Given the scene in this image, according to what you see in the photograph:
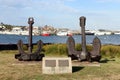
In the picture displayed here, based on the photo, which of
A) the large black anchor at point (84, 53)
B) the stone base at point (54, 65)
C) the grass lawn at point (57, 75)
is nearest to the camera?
the grass lawn at point (57, 75)

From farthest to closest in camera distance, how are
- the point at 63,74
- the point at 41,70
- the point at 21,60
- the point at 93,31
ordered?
the point at 93,31
the point at 21,60
the point at 41,70
the point at 63,74

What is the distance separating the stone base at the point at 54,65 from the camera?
1419cm

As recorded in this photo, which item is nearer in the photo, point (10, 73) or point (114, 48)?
point (10, 73)

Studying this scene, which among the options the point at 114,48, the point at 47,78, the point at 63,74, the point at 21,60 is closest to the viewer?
the point at 47,78

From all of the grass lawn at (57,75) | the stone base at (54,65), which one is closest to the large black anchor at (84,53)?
the grass lawn at (57,75)

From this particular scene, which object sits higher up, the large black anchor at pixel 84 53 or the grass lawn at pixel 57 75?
the large black anchor at pixel 84 53

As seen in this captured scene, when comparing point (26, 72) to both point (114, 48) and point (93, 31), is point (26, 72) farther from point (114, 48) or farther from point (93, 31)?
point (93, 31)

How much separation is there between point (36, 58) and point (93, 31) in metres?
157

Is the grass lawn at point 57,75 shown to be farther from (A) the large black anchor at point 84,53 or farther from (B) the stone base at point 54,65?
(A) the large black anchor at point 84,53

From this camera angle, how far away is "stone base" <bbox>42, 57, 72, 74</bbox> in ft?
46.5

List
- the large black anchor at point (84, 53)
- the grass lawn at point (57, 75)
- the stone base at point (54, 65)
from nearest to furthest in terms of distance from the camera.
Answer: the grass lawn at point (57, 75)
the stone base at point (54, 65)
the large black anchor at point (84, 53)

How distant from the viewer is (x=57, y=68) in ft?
46.6

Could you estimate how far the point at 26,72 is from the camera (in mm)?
14484

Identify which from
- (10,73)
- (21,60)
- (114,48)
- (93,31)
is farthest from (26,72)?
(93,31)
